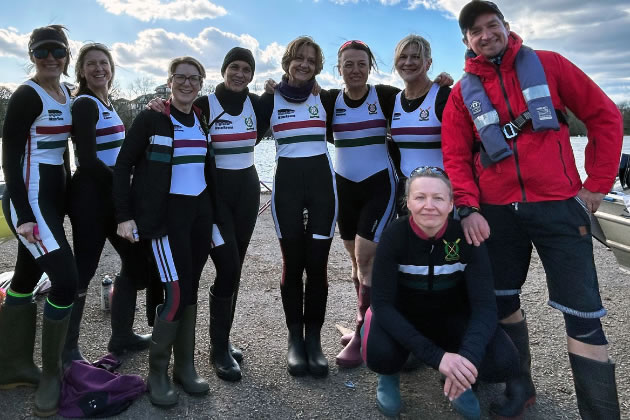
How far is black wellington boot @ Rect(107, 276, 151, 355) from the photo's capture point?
138 inches

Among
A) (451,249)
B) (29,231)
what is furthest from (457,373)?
(29,231)

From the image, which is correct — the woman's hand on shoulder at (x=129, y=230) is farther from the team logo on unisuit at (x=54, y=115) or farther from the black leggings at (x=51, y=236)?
the team logo on unisuit at (x=54, y=115)

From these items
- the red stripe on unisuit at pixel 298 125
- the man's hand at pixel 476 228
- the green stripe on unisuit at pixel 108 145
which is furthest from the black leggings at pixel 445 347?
the green stripe on unisuit at pixel 108 145

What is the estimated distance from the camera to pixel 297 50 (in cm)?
332

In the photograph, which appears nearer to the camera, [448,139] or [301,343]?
[448,139]

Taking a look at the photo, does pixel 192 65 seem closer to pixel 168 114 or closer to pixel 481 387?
pixel 168 114

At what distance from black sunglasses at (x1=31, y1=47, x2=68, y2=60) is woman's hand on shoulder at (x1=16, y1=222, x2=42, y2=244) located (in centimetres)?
101

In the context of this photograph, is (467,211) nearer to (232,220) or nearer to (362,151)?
(362,151)

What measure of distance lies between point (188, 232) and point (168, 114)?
0.72 metres

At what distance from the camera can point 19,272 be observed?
2.96m

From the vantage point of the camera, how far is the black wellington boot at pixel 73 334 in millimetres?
3203

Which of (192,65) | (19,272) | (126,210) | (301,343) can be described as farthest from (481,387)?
(19,272)

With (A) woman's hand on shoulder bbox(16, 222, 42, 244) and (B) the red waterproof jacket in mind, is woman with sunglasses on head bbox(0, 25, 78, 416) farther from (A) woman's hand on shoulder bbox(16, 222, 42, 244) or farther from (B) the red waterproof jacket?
(B) the red waterproof jacket

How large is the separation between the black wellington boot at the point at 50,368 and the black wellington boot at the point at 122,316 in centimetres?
68
